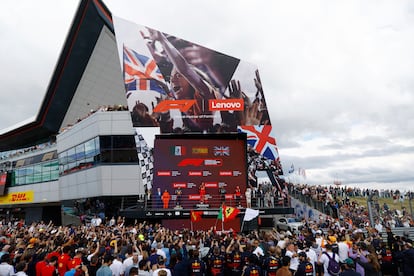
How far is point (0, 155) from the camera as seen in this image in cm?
5344

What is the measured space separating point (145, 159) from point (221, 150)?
6545 millimetres

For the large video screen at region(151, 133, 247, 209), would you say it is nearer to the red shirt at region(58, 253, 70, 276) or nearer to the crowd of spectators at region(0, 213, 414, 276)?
the crowd of spectators at region(0, 213, 414, 276)

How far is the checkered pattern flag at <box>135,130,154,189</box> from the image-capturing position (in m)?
26.0

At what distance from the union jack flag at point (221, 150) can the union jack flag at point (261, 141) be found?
2039mm

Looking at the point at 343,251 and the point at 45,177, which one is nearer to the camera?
the point at 343,251

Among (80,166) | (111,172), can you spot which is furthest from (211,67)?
(80,166)

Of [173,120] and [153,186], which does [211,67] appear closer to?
[173,120]

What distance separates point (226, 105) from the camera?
26.6 m

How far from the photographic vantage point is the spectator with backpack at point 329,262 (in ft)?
28.1

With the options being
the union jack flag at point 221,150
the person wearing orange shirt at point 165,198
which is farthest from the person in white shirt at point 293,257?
the union jack flag at point 221,150

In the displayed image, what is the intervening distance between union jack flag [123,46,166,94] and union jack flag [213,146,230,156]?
6636 millimetres

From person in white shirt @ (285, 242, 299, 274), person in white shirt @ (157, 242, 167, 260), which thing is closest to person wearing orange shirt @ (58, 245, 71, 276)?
person in white shirt @ (157, 242, 167, 260)

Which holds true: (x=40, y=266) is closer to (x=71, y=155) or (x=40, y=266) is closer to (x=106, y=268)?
(x=106, y=268)

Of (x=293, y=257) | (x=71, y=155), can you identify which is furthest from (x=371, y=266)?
(x=71, y=155)
